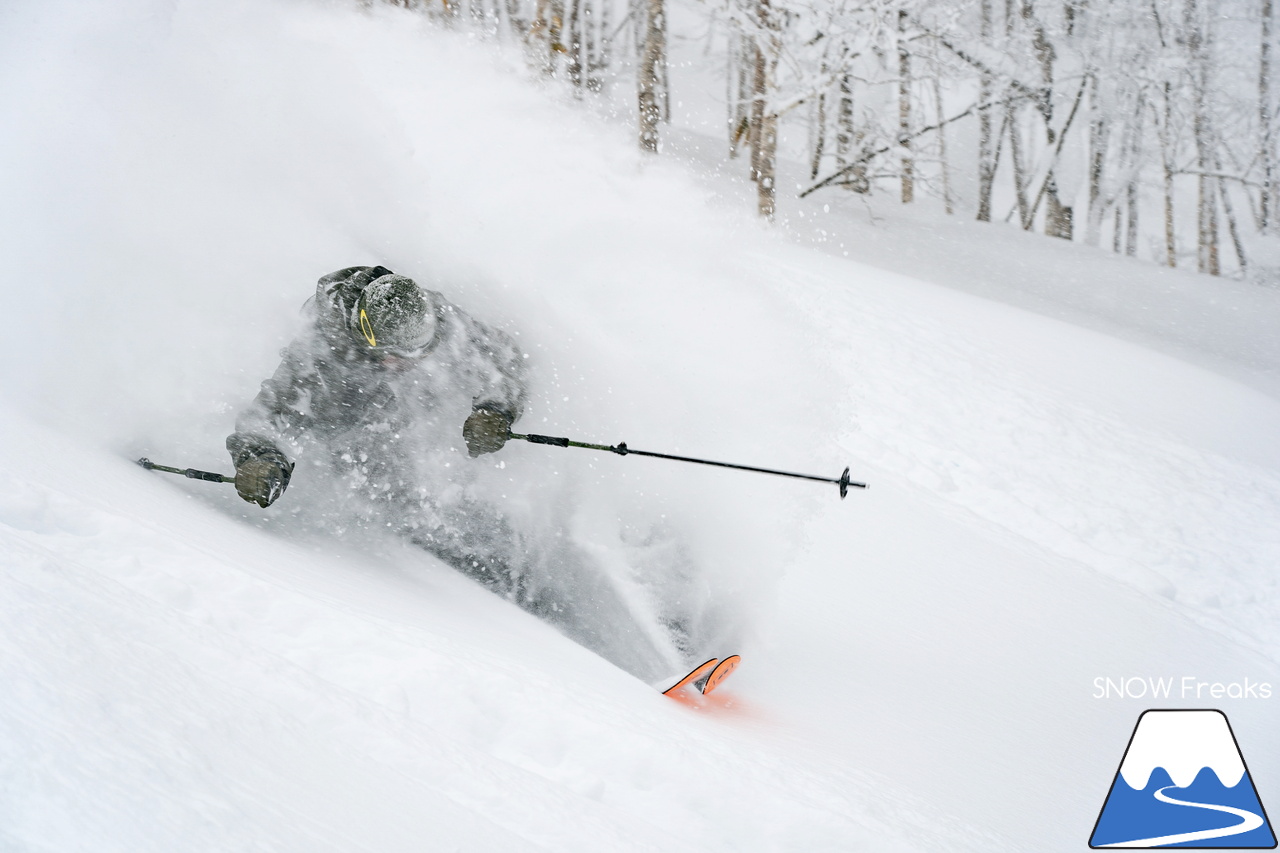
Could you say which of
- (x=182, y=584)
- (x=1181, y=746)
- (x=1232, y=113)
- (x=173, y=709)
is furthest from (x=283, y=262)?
(x=1232, y=113)

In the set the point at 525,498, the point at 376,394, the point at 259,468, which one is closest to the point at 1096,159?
the point at 525,498

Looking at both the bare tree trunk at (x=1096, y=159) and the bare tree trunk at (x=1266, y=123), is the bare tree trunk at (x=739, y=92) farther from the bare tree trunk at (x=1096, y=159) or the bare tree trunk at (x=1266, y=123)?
the bare tree trunk at (x=1266, y=123)

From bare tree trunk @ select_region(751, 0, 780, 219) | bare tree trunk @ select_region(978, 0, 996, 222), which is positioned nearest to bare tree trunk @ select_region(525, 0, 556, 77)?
bare tree trunk @ select_region(751, 0, 780, 219)

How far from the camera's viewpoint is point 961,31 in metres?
11.1

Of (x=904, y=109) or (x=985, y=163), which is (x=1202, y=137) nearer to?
(x=985, y=163)

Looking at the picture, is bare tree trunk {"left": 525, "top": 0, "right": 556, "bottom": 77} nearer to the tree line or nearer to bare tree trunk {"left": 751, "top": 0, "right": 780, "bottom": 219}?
the tree line

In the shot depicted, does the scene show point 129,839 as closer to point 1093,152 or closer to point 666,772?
point 666,772

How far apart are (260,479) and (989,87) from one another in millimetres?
13701

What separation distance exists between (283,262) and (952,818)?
3542mm

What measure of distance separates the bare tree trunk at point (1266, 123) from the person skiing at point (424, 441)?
15749 mm

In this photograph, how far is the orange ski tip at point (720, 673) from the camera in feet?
8.51

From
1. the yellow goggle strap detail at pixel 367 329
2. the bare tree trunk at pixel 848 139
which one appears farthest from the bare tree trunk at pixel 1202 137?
the yellow goggle strap detail at pixel 367 329

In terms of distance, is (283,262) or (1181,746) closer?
(1181,746)

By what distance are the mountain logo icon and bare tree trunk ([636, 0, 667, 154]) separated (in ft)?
27.8
